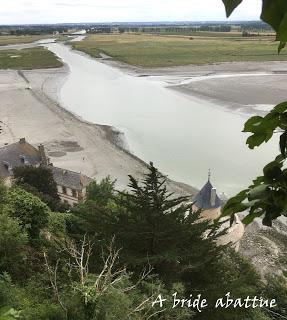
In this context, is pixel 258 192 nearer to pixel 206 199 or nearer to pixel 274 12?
pixel 274 12

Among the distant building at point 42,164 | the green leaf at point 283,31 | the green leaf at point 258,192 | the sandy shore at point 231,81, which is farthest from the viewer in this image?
the sandy shore at point 231,81

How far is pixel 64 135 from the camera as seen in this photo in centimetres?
4994

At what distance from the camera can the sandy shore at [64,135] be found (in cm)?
3975

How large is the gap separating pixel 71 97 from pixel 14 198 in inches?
2084

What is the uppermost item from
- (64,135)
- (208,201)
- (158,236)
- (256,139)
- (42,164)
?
(256,139)

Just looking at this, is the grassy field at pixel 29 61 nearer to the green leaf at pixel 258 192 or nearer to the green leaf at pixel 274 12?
the green leaf at pixel 258 192

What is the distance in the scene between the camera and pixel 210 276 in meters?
13.7

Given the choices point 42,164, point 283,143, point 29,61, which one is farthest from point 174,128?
point 29,61

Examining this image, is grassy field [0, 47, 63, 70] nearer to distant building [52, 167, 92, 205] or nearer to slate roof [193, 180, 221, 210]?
distant building [52, 167, 92, 205]

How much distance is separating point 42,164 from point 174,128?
20123mm

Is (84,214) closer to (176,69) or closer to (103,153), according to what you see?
(103,153)

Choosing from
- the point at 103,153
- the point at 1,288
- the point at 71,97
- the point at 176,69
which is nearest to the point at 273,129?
the point at 1,288

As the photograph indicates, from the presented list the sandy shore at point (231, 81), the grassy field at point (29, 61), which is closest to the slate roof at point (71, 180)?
the sandy shore at point (231, 81)

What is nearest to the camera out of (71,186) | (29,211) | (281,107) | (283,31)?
(283,31)
